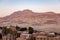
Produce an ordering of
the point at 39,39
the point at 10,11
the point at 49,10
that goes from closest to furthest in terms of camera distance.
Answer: the point at 39,39
the point at 49,10
the point at 10,11

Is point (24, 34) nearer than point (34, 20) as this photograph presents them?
Yes

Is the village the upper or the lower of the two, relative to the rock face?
lower

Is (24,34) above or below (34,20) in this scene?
below

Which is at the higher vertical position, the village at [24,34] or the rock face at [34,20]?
the rock face at [34,20]

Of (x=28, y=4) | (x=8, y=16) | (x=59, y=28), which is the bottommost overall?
(x=59, y=28)

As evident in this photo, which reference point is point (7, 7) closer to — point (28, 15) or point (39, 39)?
point (28, 15)

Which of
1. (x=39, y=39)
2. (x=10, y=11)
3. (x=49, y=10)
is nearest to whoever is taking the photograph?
(x=39, y=39)

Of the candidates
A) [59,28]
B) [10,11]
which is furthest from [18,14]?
[59,28]

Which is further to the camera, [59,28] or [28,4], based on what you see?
[28,4]
